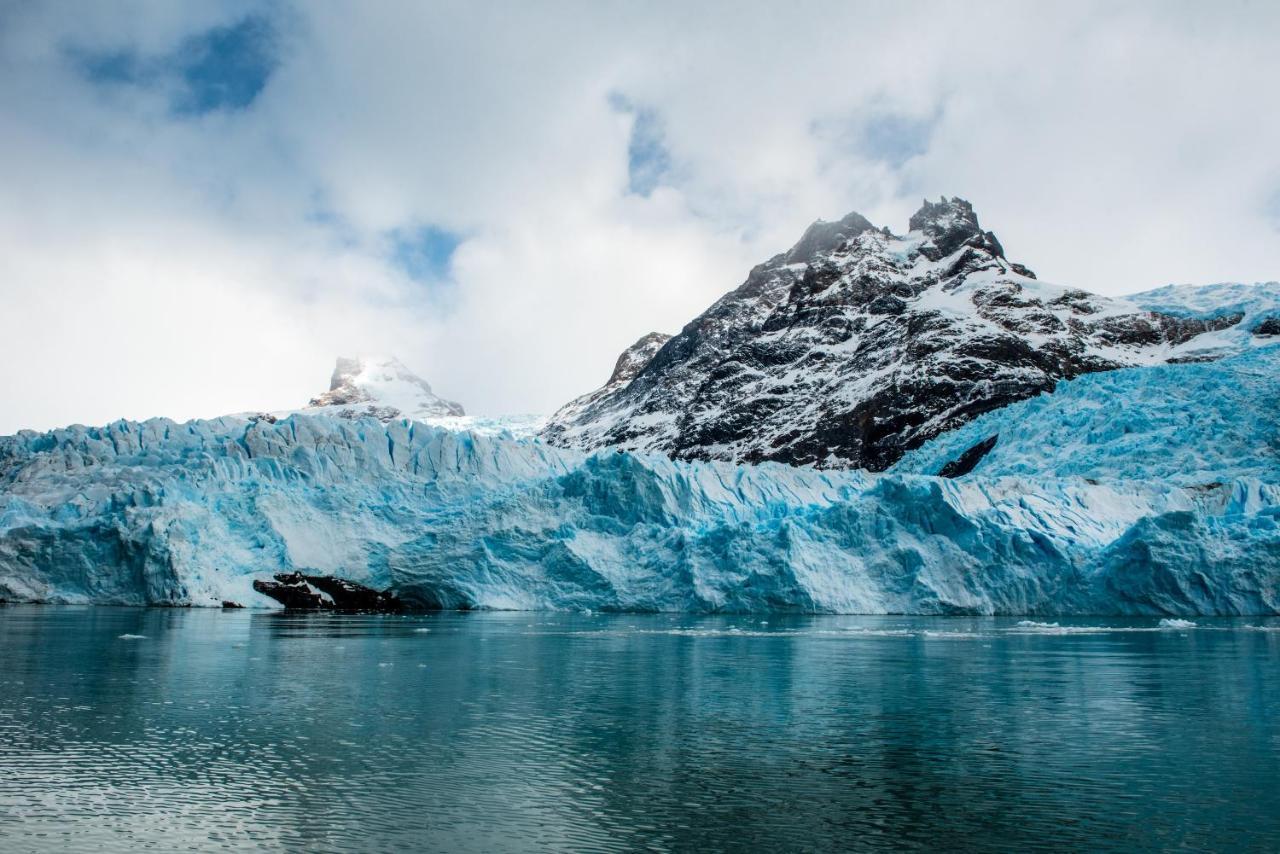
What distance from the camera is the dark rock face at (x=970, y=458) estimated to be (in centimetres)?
4744

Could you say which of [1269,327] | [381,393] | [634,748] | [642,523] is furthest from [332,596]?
[381,393]

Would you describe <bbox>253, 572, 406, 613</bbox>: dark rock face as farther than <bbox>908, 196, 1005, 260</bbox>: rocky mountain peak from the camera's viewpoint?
No

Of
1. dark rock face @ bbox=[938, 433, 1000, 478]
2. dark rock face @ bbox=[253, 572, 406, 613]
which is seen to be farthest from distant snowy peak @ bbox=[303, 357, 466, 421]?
dark rock face @ bbox=[253, 572, 406, 613]

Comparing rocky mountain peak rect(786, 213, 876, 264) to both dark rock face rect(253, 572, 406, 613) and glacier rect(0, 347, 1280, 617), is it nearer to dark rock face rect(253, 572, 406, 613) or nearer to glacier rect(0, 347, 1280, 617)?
glacier rect(0, 347, 1280, 617)

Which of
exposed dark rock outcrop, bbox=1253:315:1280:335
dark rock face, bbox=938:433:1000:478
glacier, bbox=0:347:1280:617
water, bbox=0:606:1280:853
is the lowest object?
water, bbox=0:606:1280:853

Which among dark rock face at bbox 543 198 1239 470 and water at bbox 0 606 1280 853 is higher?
dark rock face at bbox 543 198 1239 470

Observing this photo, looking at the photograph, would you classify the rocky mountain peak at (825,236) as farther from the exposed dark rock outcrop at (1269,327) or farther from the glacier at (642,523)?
the glacier at (642,523)

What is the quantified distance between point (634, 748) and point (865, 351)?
83603 mm

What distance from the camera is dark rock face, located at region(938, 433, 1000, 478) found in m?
47.4

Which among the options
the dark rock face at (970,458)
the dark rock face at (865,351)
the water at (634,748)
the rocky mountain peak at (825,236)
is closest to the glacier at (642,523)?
the dark rock face at (970,458)

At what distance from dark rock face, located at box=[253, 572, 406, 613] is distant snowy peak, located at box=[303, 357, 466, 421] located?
375 feet

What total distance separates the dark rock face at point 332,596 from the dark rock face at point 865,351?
4542cm

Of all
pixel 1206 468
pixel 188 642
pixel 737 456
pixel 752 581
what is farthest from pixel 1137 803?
pixel 737 456

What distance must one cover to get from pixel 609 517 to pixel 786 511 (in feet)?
22.2
